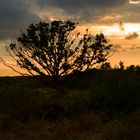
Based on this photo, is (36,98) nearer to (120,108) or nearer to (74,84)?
(120,108)

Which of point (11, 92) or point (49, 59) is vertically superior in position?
point (49, 59)

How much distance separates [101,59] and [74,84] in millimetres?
4610

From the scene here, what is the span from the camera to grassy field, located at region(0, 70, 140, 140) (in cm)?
1271

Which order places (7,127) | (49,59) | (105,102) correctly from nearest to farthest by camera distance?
(7,127) → (105,102) → (49,59)

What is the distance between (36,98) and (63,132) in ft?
31.4

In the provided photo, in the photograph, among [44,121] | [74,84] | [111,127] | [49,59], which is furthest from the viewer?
[74,84]

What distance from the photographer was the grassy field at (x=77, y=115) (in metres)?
12.7

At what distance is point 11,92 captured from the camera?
22828 mm

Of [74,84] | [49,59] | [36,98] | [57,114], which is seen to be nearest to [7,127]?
[57,114]

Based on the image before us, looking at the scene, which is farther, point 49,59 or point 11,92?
point 49,59

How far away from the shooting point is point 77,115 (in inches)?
687

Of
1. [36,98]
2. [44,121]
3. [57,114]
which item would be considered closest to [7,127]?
[44,121]

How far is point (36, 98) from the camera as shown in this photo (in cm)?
2270

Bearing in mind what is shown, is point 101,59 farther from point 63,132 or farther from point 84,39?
point 63,132
